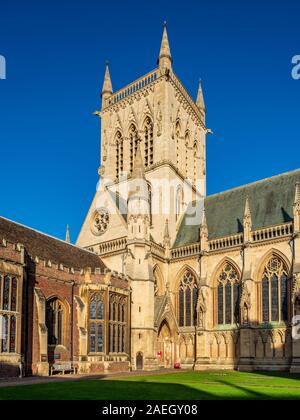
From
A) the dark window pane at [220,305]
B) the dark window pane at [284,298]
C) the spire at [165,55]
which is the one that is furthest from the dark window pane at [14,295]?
the spire at [165,55]

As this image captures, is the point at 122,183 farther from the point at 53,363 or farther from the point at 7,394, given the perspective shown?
the point at 7,394

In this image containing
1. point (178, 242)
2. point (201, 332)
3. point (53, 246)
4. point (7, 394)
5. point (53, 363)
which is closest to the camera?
point (7, 394)

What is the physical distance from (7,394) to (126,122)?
49741 mm

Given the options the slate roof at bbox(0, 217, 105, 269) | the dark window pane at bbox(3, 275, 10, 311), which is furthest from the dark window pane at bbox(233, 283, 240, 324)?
the dark window pane at bbox(3, 275, 10, 311)

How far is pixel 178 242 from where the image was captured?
185 feet

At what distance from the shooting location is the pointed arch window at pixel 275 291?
147 feet

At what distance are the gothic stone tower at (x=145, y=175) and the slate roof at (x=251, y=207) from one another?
224 cm

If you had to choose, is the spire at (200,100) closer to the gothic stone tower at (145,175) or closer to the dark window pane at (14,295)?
the gothic stone tower at (145,175)

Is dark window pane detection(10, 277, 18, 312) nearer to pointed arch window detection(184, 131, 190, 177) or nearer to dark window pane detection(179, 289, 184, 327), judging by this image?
dark window pane detection(179, 289, 184, 327)

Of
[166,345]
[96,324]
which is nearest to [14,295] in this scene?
[96,324]

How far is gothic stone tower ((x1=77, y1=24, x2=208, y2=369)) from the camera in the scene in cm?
4788
